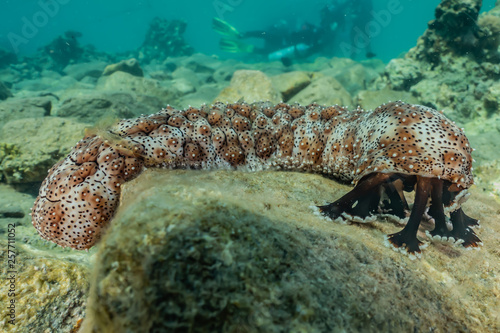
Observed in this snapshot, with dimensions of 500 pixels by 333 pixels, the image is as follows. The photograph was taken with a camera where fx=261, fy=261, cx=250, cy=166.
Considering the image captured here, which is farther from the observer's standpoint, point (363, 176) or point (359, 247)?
point (363, 176)

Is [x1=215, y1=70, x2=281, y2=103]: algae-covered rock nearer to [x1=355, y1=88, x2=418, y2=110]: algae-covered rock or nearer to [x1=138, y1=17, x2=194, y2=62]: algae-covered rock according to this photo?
[x1=355, y1=88, x2=418, y2=110]: algae-covered rock

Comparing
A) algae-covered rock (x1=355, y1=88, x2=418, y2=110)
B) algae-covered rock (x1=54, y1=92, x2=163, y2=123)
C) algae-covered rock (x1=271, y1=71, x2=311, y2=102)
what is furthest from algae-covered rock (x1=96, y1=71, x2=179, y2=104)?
algae-covered rock (x1=355, y1=88, x2=418, y2=110)

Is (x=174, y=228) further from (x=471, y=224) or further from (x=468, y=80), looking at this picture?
(x=468, y=80)

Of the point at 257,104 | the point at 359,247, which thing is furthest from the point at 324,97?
the point at 359,247

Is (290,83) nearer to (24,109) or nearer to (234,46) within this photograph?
(24,109)

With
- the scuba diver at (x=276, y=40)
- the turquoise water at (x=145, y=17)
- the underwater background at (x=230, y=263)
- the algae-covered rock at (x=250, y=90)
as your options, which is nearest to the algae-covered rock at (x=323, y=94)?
the algae-covered rock at (x=250, y=90)

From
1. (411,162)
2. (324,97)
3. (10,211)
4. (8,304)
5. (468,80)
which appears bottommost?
(10,211)
